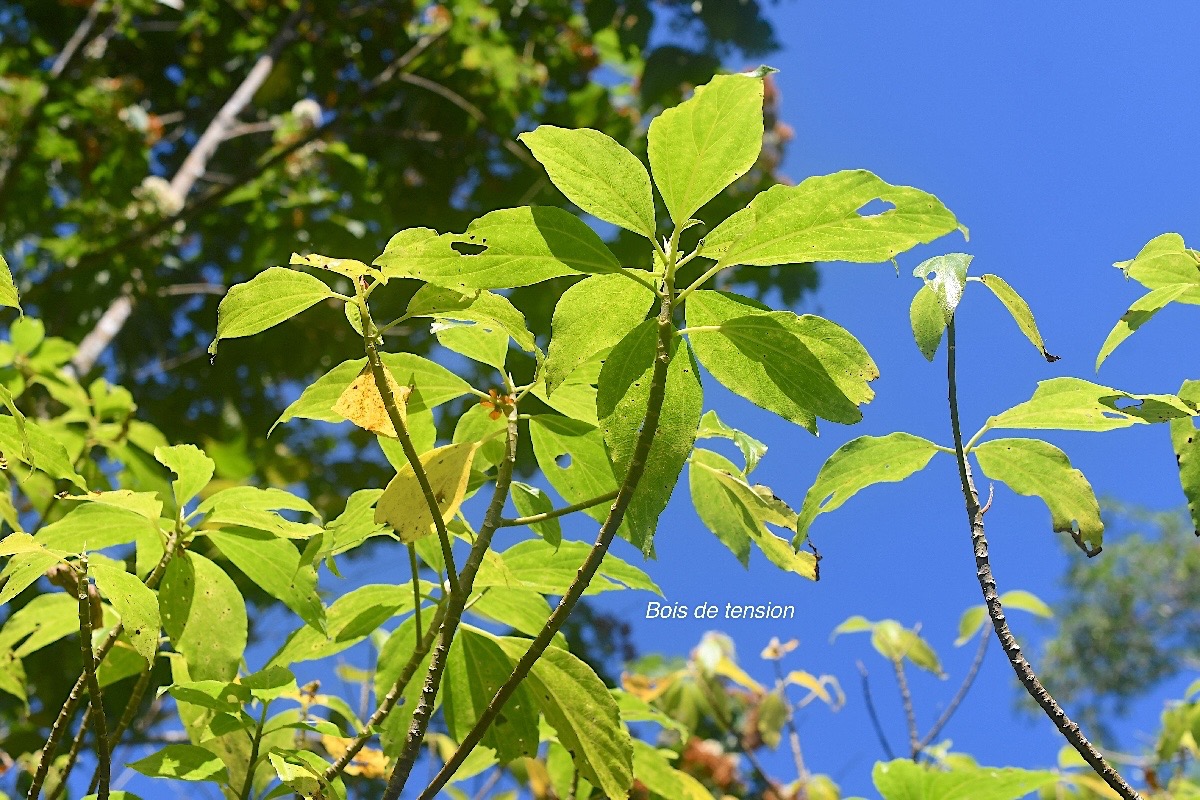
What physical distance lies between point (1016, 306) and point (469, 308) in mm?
215

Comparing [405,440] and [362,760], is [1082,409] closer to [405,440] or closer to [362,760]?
[405,440]

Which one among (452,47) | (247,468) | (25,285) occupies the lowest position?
(247,468)

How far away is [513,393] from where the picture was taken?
399mm

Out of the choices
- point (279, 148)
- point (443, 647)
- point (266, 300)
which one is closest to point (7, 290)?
point (266, 300)

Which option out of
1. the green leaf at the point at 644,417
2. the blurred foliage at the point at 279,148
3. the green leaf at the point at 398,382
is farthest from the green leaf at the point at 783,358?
the blurred foliage at the point at 279,148

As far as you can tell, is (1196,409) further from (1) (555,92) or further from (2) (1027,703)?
(2) (1027,703)

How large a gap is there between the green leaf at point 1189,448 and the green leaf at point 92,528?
0.47 m

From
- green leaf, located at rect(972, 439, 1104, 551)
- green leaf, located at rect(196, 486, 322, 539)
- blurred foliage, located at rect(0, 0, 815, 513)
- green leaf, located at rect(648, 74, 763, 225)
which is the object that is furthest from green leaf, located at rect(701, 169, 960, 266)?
blurred foliage, located at rect(0, 0, 815, 513)

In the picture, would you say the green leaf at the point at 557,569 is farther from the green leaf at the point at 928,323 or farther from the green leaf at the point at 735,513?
the green leaf at the point at 928,323

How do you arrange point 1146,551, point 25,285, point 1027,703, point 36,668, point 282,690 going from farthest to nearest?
point 1146,551, point 1027,703, point 25,285, point 36,668, point 282,690

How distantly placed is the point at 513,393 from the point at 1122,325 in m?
0.28

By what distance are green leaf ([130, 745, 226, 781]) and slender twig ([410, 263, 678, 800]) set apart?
0.16m

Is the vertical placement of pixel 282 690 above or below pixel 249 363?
below

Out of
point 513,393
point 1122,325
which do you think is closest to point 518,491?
point 513,393
